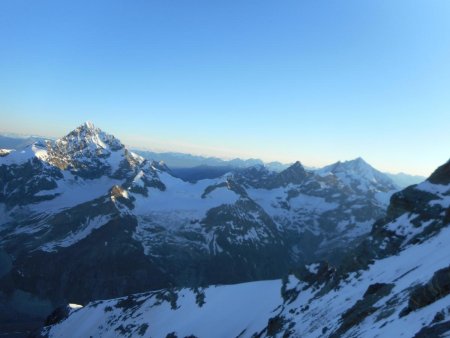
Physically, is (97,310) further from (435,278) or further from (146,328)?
(435,278)

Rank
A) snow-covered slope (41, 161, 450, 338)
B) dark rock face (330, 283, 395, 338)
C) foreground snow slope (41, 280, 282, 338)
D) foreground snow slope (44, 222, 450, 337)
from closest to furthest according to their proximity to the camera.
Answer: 1. snow-covered slope (41, 161, 450, 338)
2. foreground snow slope (44, 222, 450, 337)
3. dark rock face (330, 283, 395, 338)
4. foreground snow slope (41, 280, 282, 338)

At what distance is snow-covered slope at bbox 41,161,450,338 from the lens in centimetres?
3562

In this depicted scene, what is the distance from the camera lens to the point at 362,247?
8031 cm

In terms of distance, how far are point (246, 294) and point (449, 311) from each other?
82.8 meters

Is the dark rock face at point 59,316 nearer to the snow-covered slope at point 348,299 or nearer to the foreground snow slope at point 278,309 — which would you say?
the foreground snow slope at point 278,309

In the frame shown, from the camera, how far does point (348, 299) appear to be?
5734cm

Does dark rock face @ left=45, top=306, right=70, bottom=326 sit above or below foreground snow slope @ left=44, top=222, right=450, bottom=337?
below

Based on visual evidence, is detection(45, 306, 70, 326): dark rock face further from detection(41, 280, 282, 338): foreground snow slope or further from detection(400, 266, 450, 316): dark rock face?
detection(400, 266, 450, 316): dark rock face

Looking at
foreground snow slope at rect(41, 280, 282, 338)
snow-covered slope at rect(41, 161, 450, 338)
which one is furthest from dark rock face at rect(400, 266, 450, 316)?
foreground snow slope at rect(41, 280, 282, 338)

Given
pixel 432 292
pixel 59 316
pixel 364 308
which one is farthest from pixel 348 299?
pixel 59 316

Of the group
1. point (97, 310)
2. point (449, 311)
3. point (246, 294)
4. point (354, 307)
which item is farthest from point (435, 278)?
point (97, 310)

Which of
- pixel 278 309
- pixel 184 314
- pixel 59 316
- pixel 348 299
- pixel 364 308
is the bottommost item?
pixel 59 316

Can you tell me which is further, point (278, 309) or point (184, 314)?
point (184, 314)

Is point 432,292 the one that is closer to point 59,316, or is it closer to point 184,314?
point 184,314
